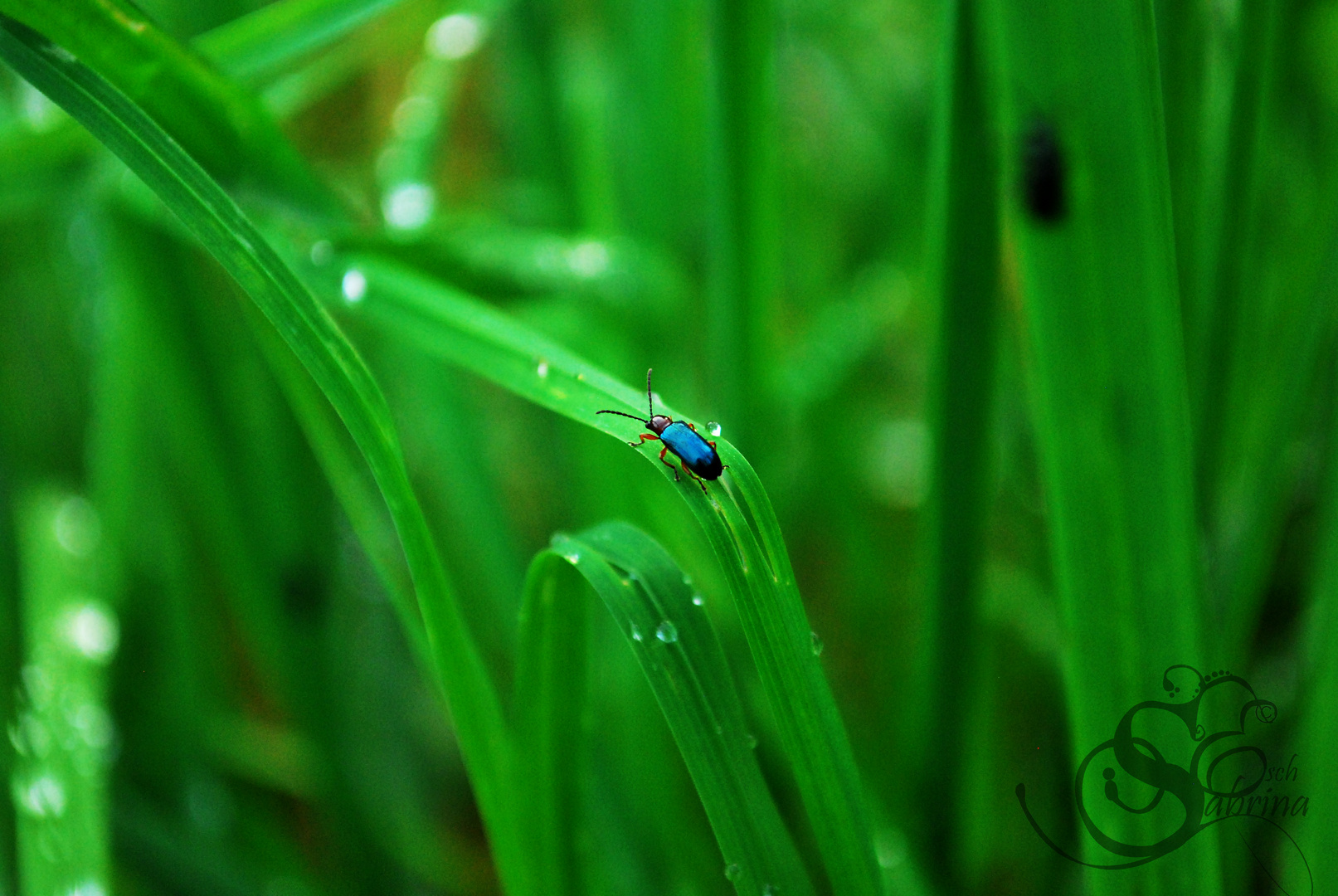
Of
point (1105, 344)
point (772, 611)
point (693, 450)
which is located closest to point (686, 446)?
point (693, 450)

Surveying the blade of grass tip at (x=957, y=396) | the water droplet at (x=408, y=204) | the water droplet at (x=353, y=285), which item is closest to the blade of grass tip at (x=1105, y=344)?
the blade of grass tip at (x=957, y=396)

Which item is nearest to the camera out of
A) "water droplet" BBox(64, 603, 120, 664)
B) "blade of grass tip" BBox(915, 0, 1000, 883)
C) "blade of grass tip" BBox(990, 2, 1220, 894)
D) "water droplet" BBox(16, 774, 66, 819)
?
"blade of grass tip" BBox(990, 2, 1220, 894)

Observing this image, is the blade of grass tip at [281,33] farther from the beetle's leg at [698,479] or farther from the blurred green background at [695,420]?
the beetle's leg at [698,479]

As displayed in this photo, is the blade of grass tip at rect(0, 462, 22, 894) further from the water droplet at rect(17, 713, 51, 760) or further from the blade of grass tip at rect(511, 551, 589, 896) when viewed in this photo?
the blade of grass tip at rect(511, 551, 589, 896)

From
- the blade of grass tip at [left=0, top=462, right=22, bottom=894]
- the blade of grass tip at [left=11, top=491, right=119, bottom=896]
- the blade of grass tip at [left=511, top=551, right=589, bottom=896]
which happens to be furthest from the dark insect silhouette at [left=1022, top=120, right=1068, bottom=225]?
the blade of grass tip at [left=0, top=462, right=22, bottom=894]

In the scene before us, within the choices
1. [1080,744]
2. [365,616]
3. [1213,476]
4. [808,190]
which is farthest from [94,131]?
[808,190]

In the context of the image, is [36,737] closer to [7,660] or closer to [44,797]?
[44,797]
